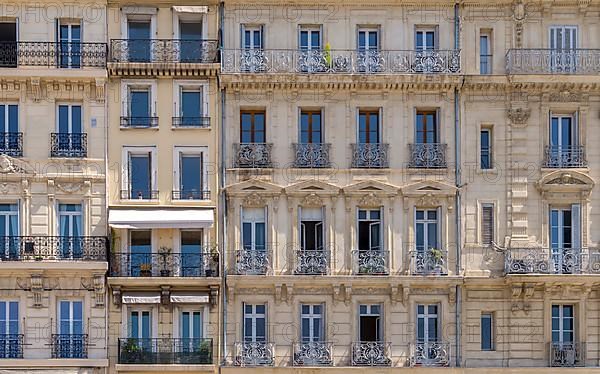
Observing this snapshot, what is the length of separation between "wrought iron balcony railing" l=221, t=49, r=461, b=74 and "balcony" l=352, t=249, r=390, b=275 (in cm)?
528

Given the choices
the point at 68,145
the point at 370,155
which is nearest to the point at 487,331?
the point at 370,155

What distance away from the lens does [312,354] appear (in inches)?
1219

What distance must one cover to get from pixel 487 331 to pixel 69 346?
12036mm

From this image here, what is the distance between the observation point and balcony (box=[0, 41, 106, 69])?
1232 inches

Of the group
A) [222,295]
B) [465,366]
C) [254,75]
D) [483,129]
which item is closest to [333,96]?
[254,75]

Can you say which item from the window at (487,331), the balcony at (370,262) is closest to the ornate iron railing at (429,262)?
the balcony at (370,262)

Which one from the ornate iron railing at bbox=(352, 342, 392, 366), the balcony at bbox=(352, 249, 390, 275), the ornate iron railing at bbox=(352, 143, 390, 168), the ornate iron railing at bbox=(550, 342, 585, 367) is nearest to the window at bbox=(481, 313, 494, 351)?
the ornate iron railing at bbox=(550, 342, 585, 367)

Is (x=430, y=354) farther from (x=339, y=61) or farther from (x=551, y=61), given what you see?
(x=551, y=61)

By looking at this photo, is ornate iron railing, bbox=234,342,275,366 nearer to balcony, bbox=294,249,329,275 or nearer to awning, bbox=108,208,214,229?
balcony, bbox=294,249,329,275

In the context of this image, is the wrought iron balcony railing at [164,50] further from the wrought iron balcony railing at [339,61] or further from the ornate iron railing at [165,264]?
the ornate iron railing at [165,264]

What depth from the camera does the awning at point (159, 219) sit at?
30.6 metres

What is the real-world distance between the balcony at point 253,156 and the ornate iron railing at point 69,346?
6664 mm

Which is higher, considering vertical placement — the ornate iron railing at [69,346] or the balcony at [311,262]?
the balcony at [311,262]

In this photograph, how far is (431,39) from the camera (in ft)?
106
